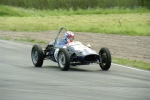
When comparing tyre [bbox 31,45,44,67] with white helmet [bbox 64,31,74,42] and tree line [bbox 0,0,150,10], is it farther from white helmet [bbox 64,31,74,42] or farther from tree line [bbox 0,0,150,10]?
tree line [bbox 0,0,150,10]

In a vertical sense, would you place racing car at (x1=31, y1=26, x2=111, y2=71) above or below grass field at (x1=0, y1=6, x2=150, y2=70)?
above

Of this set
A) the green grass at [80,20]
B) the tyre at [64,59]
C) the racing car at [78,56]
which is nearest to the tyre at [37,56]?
the racing car at [78,56]

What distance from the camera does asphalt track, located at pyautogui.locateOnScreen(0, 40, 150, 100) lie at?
1264 centimetres

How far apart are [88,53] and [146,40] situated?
1398 cm

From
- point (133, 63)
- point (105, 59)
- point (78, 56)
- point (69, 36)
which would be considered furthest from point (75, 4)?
point (78, 56)

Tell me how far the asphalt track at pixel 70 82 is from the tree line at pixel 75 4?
4243 centimetres

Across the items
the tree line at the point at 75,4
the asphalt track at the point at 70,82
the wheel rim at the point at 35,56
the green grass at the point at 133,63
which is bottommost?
the green grass at the point at 133,63

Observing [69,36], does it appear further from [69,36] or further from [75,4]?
[75,4]

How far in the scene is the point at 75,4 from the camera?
220 feet

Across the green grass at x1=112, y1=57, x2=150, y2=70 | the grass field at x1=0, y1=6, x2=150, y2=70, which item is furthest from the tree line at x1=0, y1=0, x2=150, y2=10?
the green grass at x1=112, y1=57, x2=150, y2=70

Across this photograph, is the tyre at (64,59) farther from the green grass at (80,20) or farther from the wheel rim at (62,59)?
the green grass at (80,20)

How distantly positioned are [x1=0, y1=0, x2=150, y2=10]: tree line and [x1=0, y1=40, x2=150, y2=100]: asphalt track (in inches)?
1671

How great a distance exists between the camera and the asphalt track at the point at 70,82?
41.5ft

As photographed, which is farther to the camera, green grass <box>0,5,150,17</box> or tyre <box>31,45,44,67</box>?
green grass <box>0,5,150,17</box>
